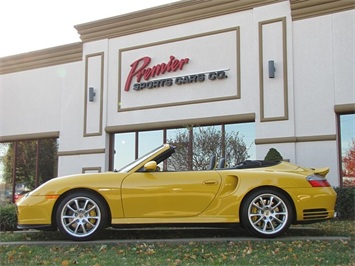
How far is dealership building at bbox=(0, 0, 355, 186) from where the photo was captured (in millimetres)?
11695

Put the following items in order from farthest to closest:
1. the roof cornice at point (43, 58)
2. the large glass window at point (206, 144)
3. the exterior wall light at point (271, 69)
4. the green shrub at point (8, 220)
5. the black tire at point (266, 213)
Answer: the roof cornice at point (43, 58) < the exterior wall light at point (271, 69) < the large glass window at point (206, 144) < the green shrub at point (8, 220) < the black tire at point (266, 213)

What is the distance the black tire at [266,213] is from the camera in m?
5.36

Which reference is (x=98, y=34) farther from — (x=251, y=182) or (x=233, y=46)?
(x=251, y=182)

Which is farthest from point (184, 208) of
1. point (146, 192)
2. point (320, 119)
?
point (320, 119)

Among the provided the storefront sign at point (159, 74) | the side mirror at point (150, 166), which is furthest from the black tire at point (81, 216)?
the storefront sign at point (159, 74)

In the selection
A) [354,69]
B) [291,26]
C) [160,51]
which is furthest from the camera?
[160,51]

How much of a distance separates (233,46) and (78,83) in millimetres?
6135

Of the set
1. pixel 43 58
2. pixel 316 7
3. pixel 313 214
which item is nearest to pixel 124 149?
pixel 43 58

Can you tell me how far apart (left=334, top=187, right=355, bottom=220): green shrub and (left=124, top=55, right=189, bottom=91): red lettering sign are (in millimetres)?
6438

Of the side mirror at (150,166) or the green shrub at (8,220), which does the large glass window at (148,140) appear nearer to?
the green shrub at (8,220)

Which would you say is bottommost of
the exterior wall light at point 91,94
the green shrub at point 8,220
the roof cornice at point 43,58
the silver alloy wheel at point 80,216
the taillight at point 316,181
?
the green shrub at point 8,220

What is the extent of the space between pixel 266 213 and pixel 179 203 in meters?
1.10

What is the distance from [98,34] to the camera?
51.6ft

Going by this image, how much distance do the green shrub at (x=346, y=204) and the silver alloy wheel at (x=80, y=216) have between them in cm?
624
